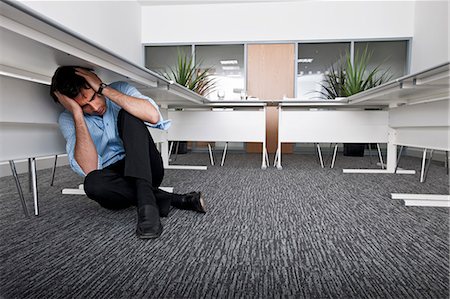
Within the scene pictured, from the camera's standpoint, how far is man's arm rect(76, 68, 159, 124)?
1.26 metres

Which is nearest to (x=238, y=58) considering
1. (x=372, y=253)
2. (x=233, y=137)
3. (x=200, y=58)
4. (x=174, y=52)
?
(x=200, y=58)

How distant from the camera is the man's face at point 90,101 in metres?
1.28

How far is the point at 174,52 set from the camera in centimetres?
566

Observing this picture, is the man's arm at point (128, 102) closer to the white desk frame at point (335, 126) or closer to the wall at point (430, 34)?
the white desk frame at point (335, 126)

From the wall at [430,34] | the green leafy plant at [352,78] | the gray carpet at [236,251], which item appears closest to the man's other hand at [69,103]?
the gray carpet at [236,251]

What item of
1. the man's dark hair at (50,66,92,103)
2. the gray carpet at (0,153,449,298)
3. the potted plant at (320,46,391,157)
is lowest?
the gray carpet at (0,153,449,298)

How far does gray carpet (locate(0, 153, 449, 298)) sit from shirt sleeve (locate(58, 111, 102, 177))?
0.25 meters

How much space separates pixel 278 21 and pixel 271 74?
905mm

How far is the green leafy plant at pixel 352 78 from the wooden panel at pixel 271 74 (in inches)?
27.0

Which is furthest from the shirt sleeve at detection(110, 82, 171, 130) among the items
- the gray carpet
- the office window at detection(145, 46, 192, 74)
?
the office window at detection(145, 46, 192, 74)

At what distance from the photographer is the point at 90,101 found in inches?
50.7

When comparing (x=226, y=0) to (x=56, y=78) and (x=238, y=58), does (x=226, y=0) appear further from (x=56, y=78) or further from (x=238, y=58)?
(x=56, y=78)

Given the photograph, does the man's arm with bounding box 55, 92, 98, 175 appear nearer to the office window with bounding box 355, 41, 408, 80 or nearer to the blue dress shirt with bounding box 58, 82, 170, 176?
the blue dress shirt with bounding box 58, 82, 170, 176

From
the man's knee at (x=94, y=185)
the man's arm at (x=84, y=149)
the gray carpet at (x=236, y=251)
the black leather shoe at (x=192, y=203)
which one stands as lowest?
the gray carpet at (x=236, y=251)
